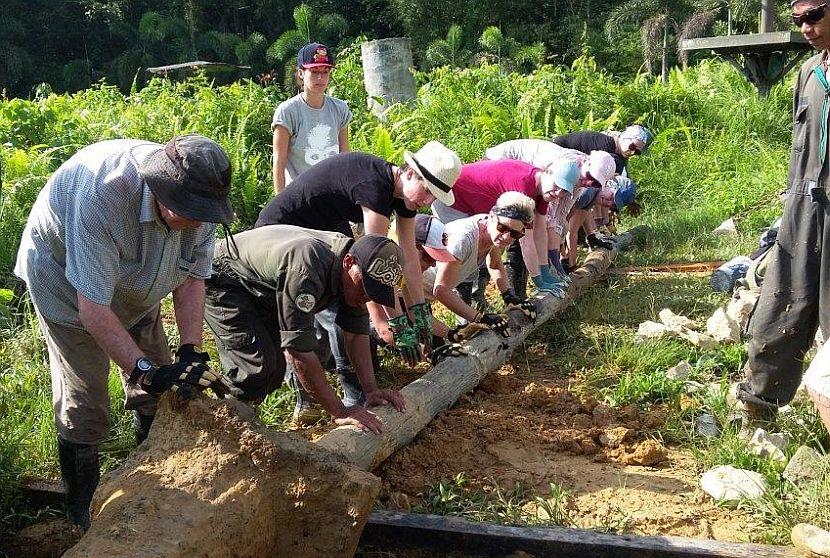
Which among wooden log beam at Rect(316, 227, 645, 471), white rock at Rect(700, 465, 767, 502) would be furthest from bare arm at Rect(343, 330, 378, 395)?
white rock at Rect(700, 465, 767, 502)

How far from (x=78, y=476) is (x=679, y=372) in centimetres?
347

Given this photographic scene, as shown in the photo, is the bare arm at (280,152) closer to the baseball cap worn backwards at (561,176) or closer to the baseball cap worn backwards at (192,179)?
the baseball cap worn backwards at (561,176)

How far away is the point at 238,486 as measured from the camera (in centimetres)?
274

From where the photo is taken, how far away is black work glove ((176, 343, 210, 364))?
10.1 feet

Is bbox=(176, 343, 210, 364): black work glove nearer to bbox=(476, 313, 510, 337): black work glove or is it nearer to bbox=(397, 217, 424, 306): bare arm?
bbox=(397, 217, 424, 306): bare arm

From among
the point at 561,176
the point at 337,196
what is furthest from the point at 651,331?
the point at 337,196

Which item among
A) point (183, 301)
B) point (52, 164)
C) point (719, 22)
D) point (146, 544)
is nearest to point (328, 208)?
point (183, 301)

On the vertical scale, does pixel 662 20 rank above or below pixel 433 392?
above

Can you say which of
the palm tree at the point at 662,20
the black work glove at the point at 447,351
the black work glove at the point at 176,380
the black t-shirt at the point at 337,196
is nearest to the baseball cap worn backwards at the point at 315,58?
the black t-shirt at the point at 337,196

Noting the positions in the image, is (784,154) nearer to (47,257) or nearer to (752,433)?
(752,433)

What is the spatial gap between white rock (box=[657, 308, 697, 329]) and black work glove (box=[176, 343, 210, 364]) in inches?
149

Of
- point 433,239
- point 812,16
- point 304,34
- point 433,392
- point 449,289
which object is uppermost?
point 304,34

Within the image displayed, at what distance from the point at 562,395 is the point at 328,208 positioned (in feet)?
6.09

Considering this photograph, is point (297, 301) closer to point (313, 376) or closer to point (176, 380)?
point (313, 376)
